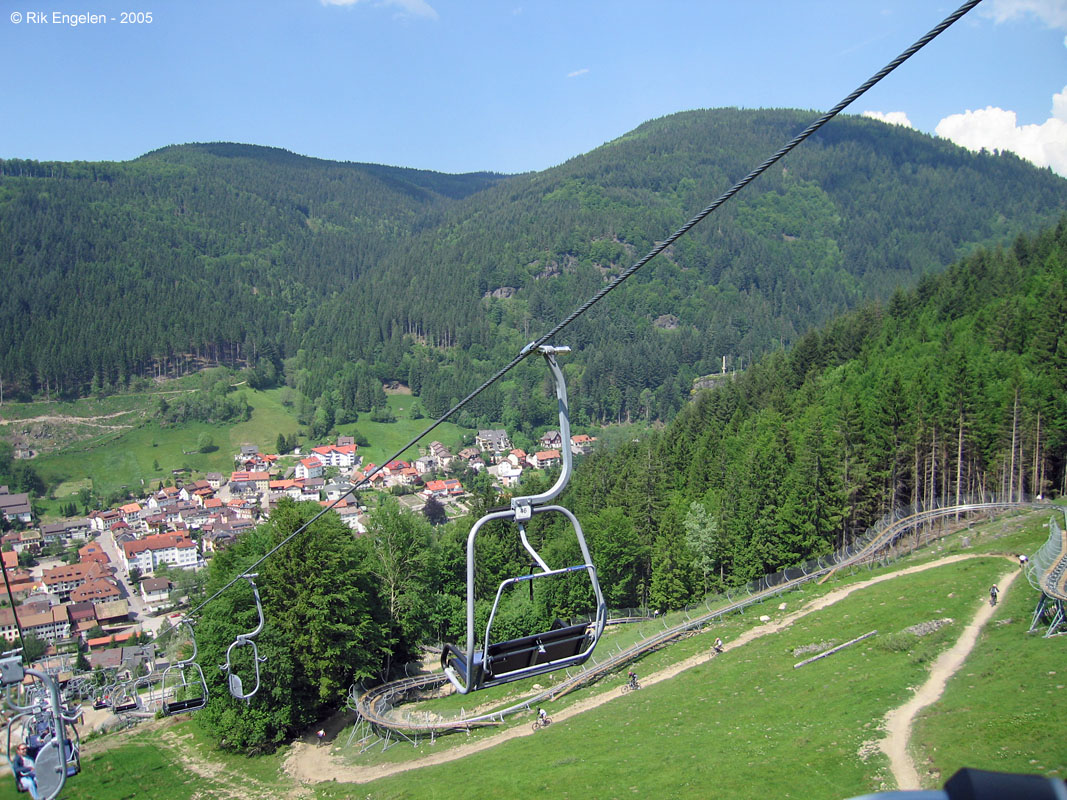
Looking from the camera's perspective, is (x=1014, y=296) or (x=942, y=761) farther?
(x=1014, y=296)

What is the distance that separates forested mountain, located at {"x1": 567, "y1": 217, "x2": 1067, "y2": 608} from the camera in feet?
135

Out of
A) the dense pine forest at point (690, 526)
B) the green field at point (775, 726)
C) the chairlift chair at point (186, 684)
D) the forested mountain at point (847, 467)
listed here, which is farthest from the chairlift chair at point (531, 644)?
the forested mountain at point (847, 467)

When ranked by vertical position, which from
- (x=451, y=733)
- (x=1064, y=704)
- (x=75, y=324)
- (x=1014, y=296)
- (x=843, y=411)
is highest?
(x=75, y=324)

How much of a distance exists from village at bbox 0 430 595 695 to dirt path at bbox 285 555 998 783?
630 inches

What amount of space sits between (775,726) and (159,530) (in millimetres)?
109152

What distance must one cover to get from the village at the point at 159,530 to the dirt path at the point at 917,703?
3049cm

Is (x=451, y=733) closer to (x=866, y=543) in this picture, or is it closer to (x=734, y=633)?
(x=734, y=633)

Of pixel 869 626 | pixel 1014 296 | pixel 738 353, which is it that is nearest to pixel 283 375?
pixel 738 353

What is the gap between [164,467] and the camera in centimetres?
13488

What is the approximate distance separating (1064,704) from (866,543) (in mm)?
24865

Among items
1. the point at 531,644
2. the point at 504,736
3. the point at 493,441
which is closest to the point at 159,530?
the point at 493,441

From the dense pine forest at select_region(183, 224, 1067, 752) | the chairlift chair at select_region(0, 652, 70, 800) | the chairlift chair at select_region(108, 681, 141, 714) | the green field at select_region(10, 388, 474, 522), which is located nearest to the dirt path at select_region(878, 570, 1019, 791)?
the chairlift chair at select_region(0, 652, 70, 800)

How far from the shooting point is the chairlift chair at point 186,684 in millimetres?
23569

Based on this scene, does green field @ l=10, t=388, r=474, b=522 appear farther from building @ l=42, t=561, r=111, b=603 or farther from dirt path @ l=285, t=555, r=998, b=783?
dirt path @ l=285, t=555, r=998, b=783
